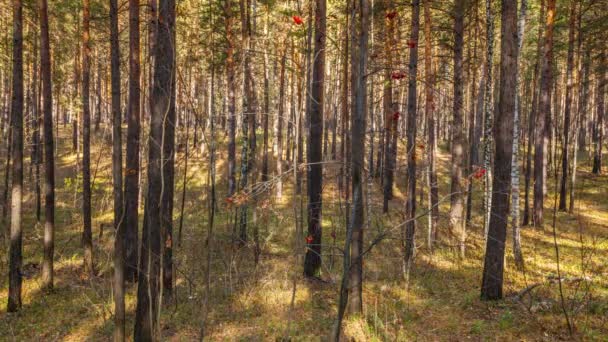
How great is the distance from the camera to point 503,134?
9.23 metres

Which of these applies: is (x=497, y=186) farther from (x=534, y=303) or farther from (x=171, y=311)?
(x=171, y=311)

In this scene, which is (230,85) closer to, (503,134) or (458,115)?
(458,115)

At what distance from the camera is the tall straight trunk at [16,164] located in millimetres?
10156

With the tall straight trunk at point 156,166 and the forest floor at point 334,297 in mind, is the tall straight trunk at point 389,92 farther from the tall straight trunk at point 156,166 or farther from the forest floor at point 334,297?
the tall straight trunk at point 156,166

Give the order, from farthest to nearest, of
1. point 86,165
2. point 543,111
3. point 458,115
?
point 543,111
point 458,115
point 86,165

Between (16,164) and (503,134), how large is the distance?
11.5m

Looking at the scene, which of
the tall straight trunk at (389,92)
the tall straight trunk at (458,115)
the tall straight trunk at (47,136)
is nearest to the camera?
the tall straight trunk at (389,92)

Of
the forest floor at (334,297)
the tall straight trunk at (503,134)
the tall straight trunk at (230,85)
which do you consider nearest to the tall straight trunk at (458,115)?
the forest floor at (334,297)

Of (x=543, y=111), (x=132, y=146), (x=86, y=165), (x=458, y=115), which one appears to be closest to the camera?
(x=132, y=146)

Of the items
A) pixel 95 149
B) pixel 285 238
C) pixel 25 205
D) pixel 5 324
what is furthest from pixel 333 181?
pixel 95 149

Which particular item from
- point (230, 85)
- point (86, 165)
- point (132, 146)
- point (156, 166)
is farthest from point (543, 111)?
point (86, 165)

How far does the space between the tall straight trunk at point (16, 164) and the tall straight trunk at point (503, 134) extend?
35.9ft

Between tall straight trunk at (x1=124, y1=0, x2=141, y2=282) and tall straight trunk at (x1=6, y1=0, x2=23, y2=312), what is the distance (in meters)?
2.42

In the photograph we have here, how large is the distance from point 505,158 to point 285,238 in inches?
396
